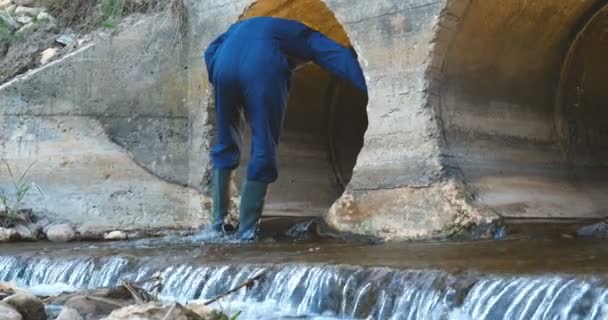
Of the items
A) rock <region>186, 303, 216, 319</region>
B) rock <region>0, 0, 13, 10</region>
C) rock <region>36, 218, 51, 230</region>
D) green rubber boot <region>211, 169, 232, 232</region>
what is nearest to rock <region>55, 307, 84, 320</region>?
rock <region>186, 303, 216, 319</region>

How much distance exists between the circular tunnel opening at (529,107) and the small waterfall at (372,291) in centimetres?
162

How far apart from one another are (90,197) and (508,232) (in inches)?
126

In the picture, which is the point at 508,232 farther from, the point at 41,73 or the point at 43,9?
the point at 43,9

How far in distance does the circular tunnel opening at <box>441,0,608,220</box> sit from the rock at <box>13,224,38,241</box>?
118 inches

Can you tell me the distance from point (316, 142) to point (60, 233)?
2.45 metres

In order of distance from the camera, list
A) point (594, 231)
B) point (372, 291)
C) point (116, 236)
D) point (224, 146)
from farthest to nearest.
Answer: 1. point (116, 236)
2. point (224, 146)
3. point (594, 231)
4. point (372, 291)

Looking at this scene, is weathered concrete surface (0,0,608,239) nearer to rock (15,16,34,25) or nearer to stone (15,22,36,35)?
stone (15,22,36,35)

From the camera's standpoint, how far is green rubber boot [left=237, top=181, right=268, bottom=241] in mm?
4703

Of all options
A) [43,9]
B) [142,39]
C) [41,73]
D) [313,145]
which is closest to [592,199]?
[313,145]

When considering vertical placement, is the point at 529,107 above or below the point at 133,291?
above

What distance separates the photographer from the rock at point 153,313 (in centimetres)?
245

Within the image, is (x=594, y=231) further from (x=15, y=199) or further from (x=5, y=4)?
(x=5, y=4)

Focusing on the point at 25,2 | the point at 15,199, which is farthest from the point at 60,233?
the point at 25,2

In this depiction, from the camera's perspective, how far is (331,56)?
4.59m
